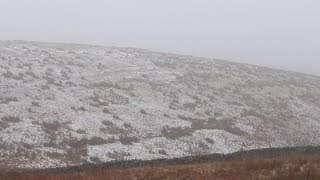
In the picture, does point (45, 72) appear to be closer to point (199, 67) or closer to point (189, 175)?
point (199, 67)

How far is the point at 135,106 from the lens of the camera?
55.2 m

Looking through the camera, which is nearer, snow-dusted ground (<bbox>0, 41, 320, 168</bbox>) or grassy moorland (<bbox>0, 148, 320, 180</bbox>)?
grassy moorland (<bbox>0, 148, 320, 180</bbox>)

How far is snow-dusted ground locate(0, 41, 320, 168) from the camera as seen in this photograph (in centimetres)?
4250

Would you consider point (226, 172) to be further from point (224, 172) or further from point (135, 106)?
point (135, 106)

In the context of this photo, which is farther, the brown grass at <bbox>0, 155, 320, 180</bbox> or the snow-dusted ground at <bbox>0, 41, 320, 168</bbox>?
the snow-dusted ground at <bbox>0, 41, 320, 168</bbox>

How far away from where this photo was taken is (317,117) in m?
60.6

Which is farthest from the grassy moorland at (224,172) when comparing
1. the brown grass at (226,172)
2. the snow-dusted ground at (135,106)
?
the snow-dusted ground at (135,106)

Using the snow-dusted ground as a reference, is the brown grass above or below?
above

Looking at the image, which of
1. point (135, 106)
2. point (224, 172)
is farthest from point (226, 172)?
point (135, 106)

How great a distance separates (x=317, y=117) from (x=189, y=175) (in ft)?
142

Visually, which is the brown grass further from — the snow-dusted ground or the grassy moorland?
the snow-dusted ground

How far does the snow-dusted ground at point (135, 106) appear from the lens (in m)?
42.5

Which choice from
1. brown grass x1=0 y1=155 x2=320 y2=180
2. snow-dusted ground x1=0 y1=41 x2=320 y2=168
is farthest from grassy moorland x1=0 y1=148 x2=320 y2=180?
snow-dusted ground x1=0 y1=41 x2=320 y2=168

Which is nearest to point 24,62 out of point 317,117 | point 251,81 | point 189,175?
point 251,81
